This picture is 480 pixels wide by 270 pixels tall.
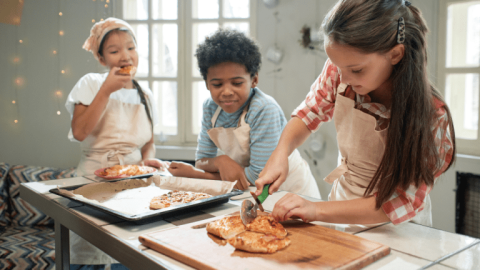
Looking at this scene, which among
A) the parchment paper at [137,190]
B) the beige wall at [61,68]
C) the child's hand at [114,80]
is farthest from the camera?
the beige wall at [61,68]

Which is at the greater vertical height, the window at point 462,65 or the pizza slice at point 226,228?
the window at point 462,65

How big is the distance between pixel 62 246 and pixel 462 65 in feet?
9.22

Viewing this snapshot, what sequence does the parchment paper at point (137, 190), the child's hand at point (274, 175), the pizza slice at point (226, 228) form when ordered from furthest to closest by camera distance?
the parchment paper at point (137, 190)
the child's hand at point (274, 175)
the pizza slice at point (226, 228)

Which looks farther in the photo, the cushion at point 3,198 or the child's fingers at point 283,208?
the cushion at point 3,198

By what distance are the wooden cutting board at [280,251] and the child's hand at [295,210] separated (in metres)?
0.05

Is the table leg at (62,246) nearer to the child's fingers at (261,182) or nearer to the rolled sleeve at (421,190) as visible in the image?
the child's fingers at (261,182)

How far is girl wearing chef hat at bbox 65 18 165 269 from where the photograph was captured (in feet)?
6.41

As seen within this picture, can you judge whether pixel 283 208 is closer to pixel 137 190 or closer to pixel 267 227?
pixel 267 227

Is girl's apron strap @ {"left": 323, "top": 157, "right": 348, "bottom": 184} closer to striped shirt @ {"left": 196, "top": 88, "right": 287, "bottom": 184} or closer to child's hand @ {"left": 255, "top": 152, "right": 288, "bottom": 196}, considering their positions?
child's hand @ {"left": 255, "top": 152, "right": 288, "bottom": 196}

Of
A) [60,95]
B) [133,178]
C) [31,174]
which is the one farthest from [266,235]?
[60,95]

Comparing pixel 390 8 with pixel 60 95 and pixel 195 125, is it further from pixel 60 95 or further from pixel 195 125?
pixel 60 95

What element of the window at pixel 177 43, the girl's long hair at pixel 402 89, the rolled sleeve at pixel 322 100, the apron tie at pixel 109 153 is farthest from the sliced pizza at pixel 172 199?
the window at pixel 177 43

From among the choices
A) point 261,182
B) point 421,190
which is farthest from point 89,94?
point 421,190

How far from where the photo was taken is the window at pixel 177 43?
3.32 meters
